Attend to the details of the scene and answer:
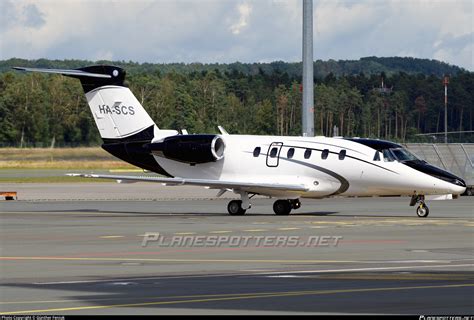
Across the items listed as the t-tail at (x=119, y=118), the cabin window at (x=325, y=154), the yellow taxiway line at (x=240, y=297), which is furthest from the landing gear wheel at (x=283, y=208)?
the yellow taxiway line at (x=240, y=297)

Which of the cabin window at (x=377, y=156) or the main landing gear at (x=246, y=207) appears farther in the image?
the main landing gear at (x=246, y=207)

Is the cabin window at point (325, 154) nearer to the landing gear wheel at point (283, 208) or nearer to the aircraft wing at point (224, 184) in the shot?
the aircraft wing at point (224, 184)

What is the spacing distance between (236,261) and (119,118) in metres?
21.9

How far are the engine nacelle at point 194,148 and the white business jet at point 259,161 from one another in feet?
0.12

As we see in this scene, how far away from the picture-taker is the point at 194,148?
4206 cm

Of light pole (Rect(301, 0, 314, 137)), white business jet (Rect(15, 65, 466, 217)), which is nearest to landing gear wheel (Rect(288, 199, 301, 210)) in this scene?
white business jet (Rect(15, 65, 466, 217))

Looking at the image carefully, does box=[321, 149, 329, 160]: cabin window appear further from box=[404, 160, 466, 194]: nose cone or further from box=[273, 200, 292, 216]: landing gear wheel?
box=[404, 160, 466, 194]: nose cone

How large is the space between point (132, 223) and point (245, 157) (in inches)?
283

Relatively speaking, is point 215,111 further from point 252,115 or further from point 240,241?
point 240,241

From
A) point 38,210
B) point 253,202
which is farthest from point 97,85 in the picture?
A: point 253,202

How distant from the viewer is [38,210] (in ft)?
143

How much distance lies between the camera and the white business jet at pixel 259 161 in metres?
39.2

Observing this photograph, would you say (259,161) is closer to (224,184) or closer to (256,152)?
(256,152)

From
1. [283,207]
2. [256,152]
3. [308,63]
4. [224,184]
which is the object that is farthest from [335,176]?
[308,63]
